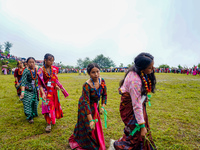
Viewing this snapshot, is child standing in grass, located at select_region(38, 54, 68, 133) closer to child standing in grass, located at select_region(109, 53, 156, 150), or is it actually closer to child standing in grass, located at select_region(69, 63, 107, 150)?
child standing in grass, located at select_region(69, 63, 107, 150)

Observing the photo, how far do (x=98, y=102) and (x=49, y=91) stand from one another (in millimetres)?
1538

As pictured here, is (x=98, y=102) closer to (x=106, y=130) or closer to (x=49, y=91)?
(x=106, y=130)

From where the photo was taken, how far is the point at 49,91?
3.34 metres

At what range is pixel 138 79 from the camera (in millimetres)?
1712

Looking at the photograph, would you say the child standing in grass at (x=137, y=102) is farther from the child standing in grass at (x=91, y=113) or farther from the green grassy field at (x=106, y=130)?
the green grassy field at (x=106, y=130)

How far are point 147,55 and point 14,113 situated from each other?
5.11 meters

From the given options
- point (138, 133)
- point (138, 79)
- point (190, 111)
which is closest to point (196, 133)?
point (190, 111)

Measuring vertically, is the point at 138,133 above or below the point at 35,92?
below

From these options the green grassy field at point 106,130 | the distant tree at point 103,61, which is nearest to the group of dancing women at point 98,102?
the green grassy field at point 106,130

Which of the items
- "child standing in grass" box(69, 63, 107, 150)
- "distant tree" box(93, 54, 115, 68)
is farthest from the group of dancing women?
"distant tree" box(93, 54, 115, 68)

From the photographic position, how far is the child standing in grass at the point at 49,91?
128 inches

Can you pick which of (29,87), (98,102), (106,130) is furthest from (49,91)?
(106,130)

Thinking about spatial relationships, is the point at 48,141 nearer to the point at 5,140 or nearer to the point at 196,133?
the point at 5,140

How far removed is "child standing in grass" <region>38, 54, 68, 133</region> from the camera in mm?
3244
